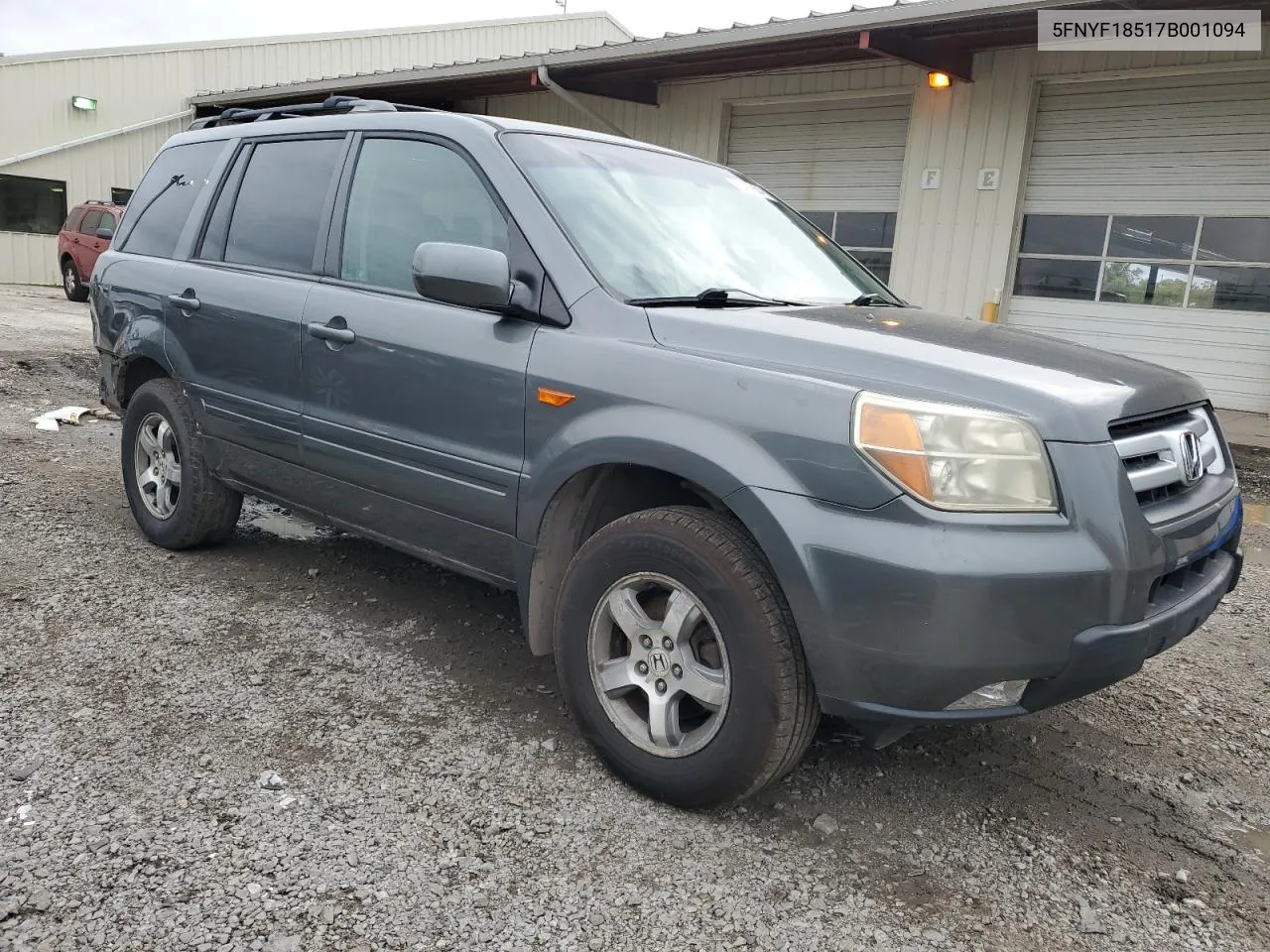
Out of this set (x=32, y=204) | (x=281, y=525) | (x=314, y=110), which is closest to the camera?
(x=314, y=110)

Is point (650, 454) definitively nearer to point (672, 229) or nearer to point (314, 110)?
point (672, 229)

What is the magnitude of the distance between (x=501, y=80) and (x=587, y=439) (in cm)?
1307

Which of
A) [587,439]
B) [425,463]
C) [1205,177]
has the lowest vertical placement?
[425,463]

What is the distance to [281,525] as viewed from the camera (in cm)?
504

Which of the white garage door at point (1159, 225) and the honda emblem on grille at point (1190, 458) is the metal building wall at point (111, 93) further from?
the honda emblem on grille at point (1190, 458)

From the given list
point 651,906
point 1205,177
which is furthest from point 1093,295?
point 651,906

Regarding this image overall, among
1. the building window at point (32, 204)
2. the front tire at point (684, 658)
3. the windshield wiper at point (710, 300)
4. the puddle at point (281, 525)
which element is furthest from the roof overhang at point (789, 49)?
the building window at point (32, 204)

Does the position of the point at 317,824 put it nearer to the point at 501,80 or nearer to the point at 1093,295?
the point at 1093,295

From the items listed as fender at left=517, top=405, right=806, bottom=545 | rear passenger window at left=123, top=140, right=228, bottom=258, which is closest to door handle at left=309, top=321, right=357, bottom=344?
fender at left=517, top=405, right=806, bottom=545

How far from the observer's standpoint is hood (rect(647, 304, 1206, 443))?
2.25 m

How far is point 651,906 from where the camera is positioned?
7.31ft

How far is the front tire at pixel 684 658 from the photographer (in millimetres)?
2354

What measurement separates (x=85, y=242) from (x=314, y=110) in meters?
16.3

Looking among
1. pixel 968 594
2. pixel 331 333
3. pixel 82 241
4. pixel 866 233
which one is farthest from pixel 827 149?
pixel 82 241
